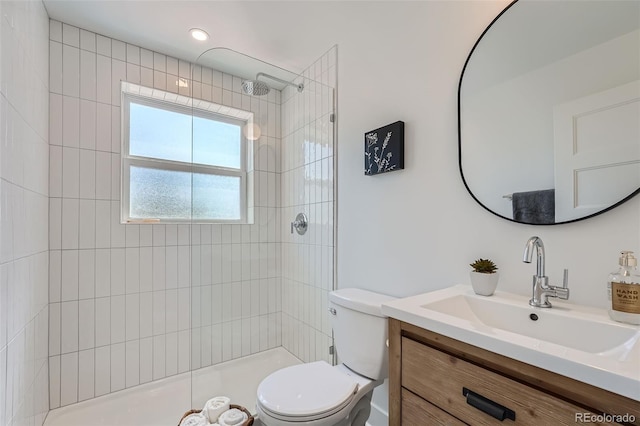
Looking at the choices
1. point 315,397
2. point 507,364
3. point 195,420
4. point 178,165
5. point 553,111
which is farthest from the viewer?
point 178,165

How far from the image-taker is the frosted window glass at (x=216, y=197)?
2043 millimetres

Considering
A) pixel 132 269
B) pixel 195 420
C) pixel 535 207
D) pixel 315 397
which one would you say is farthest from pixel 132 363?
pixel 535 207

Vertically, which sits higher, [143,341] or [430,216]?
[430,216]

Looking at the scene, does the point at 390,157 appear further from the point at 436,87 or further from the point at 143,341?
the point at 143,341

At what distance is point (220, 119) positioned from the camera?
6.93ft

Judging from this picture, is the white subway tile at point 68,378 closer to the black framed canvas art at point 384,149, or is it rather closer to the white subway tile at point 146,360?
the white subway tile at point 146,360

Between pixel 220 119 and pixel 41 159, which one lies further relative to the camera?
pixel 220 119

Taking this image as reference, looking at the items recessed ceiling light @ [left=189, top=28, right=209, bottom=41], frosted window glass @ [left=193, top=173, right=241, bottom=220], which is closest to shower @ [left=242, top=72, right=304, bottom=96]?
recessed ceiling light @ [left=189, top=28, right=209, bottom=41]

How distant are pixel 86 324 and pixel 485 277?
2.33 meters

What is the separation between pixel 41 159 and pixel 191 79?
1117mm

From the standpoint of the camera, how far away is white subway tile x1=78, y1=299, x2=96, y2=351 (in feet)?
6.24

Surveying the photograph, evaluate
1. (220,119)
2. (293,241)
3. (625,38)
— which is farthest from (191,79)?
(625,38)

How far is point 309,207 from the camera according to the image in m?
2.13

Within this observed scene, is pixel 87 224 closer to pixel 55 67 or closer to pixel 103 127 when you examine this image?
pixel 103 127
